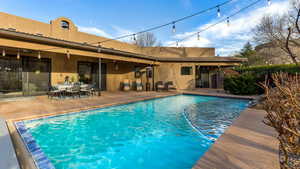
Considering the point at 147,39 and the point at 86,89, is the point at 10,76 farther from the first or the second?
the point at 147,39

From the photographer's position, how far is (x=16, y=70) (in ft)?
24.0

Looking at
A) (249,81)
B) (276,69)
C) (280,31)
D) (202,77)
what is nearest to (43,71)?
(249,81)

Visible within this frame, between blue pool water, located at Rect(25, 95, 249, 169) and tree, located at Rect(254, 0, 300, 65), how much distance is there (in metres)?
14.3

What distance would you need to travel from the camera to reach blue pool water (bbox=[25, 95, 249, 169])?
2609mm

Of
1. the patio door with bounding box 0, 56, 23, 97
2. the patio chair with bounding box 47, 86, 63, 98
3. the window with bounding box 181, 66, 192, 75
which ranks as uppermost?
the window with bounding box 181, 66, 192, 75

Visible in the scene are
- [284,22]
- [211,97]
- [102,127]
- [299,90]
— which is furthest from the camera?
[284,22]

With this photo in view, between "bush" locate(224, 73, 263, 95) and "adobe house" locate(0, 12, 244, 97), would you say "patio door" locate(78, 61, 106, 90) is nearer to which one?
"adobe house" locate(0, 12, 244, 97)

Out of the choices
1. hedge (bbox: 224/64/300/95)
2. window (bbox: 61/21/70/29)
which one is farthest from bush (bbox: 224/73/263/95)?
window (bbox: 61/21/70/29)

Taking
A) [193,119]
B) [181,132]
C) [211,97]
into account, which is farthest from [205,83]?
[181,132]

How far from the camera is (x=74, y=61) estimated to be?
939 cm

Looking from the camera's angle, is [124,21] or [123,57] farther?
[124,21]

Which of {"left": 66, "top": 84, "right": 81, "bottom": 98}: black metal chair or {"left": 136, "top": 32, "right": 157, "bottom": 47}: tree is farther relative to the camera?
{"left": 136, "top": 32, "right": 157, "bottom": 47}: tree

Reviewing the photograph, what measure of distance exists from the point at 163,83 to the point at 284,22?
44.4 ft

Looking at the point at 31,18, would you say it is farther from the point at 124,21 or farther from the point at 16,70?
the point at 124,21
